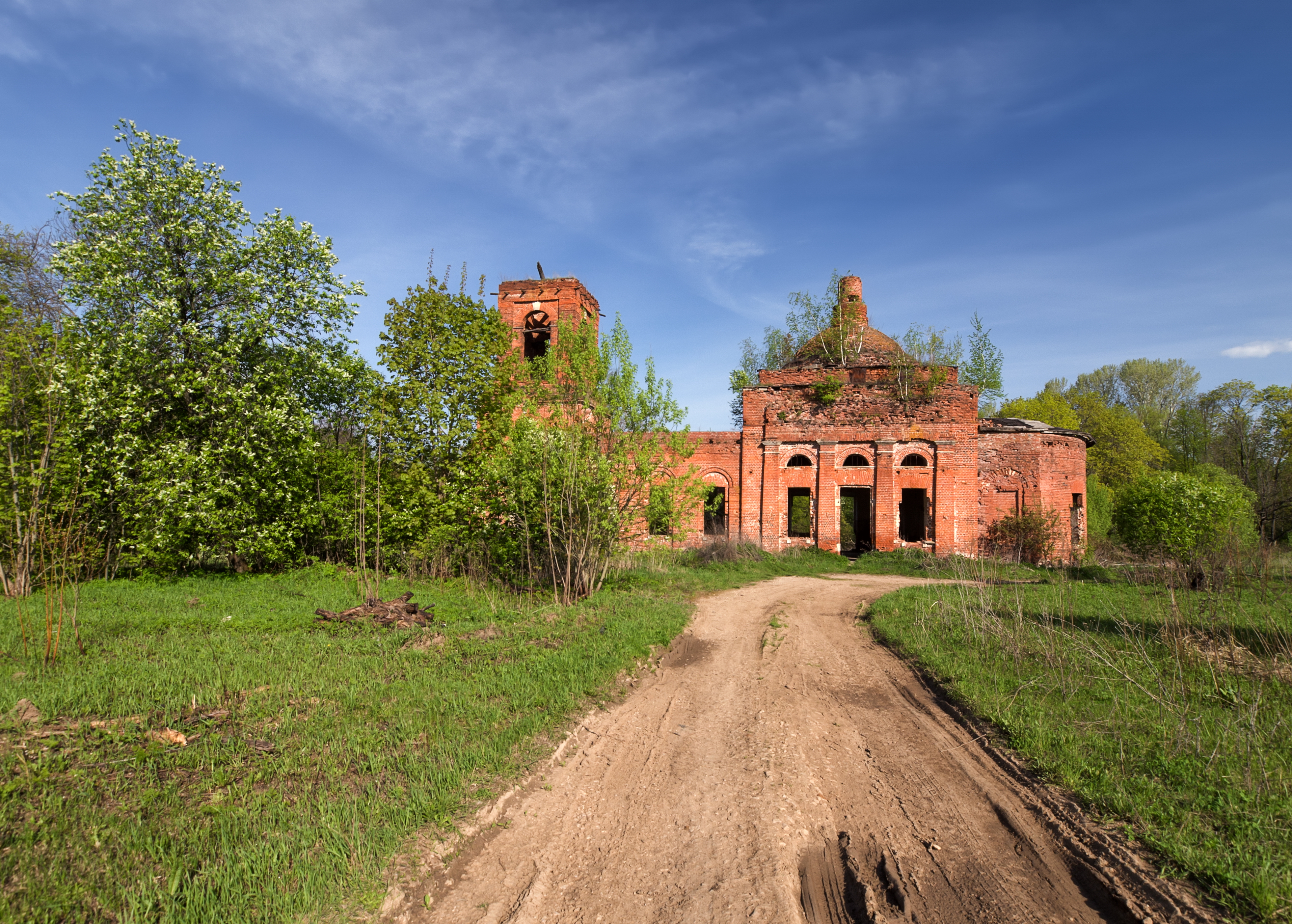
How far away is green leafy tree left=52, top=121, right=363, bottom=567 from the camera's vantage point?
12.6 meters

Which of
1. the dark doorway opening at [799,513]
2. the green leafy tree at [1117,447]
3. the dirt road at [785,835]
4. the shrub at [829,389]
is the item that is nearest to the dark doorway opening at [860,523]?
the dark doorway opening at [799,513]

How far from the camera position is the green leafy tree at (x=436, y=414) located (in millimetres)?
14961

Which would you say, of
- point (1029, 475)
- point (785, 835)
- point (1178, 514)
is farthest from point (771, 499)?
point (785, 835)

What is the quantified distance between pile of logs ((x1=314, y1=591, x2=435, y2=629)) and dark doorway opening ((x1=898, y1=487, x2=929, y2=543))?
19889 mm

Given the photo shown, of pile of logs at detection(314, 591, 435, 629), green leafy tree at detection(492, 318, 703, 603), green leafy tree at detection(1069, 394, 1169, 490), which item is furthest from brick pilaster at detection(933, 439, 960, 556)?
green leafy tree at detection(1069, 394, 1169, 490)

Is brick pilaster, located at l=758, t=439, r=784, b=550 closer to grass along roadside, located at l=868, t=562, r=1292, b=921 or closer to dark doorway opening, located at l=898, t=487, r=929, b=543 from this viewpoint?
dark doorway opening, located at l=898, t=487, r=929, b=543

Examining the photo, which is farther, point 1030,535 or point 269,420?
point 1030,535

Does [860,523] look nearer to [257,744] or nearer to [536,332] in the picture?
[536,332]

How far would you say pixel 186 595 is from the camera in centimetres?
1144

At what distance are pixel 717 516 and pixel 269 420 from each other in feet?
57.2

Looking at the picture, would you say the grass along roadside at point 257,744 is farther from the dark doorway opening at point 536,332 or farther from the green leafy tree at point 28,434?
the dark doorway opening at point 536,332

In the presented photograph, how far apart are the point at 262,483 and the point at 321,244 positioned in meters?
6.02

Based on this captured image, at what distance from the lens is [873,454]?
77.3ft

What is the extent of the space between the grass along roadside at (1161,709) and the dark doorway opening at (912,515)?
14020 millimetres
